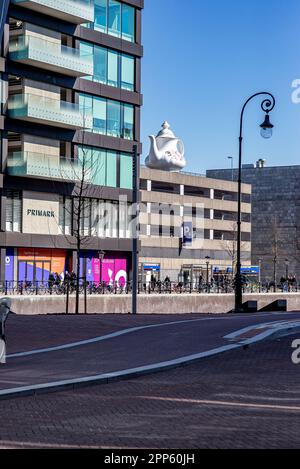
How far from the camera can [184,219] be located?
9569cm

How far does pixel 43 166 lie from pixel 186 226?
3890 cm

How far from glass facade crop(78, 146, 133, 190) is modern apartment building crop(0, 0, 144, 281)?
0.23 ft

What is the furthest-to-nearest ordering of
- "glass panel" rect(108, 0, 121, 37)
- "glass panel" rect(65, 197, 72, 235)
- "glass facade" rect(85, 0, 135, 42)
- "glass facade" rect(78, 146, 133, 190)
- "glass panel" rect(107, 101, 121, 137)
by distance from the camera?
"glass panel" rect(108, 0, 121, 37), "glass panel" rect(107, 101, 121, 137), "glass facade" rect(85, 0, 135, 42), "glass facade" rect(78, 146, 133, 190), "glass panel" rect(65, 197, 72, 235)

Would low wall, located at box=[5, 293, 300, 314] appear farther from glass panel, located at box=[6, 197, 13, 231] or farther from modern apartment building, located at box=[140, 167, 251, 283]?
modern apartment building, located at box=[140, 167, 251, 283]

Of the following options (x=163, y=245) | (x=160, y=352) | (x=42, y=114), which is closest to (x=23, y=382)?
(x=160, y=352)

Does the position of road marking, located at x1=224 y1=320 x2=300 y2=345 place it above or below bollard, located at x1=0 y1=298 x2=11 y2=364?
below

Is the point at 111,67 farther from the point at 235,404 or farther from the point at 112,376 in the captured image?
the point at 235,404

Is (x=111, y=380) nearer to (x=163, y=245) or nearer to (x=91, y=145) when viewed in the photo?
(x=91, y=145)

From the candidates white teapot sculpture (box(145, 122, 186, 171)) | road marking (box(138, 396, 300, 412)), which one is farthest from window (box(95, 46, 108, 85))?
road marking (box(138, 396, 300, 412))

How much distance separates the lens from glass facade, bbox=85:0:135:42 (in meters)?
59.9

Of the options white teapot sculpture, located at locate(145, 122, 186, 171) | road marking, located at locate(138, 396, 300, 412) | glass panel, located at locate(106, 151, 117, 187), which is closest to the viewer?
road marking, located at locate(138, 396, 300, 412)

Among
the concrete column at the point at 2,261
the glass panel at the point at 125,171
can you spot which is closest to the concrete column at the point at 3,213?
the concrete column at the point at 2,261

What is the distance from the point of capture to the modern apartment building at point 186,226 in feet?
291

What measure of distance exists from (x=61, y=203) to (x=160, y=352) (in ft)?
135
